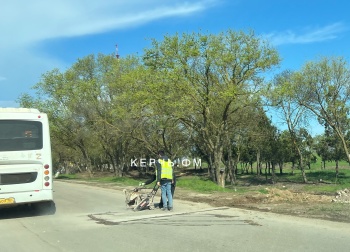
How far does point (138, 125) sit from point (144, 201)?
2084 centimetres

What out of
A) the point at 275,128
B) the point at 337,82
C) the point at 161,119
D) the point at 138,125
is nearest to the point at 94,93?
the point at 138,125

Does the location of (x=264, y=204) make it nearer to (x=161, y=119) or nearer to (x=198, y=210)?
(x=198, y=210)

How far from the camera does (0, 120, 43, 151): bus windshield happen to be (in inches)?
480

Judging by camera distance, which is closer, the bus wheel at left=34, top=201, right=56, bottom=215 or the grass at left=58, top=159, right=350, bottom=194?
the bus wheel at left=34, top=201, right=56, bottom=215

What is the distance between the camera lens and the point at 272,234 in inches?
354

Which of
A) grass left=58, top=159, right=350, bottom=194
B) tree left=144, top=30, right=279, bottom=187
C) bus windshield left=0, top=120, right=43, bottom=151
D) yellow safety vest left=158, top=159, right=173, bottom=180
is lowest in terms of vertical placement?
grass left=58, top=159, right=350, bottom=194

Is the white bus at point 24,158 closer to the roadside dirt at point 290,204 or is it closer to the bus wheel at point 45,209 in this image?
the bus wheel at point 45,209

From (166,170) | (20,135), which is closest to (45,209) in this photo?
(20,135)

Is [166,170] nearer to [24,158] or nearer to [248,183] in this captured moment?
[24,158]

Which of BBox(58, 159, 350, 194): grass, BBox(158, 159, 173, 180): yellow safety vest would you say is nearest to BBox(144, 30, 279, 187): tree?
A: BBox(58, 159, 350, 194): grass

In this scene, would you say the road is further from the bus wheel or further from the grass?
the grass

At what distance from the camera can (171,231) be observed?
9.66 metres

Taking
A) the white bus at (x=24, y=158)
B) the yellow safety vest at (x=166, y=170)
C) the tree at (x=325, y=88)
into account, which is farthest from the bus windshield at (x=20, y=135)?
the tree at (x=325, y=88)

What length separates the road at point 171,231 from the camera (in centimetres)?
805
